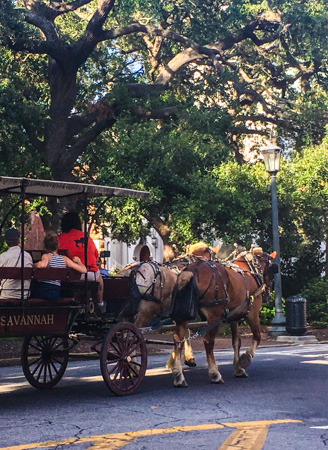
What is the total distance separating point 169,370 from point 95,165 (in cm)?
1429

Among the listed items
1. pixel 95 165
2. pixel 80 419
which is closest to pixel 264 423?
pixel 80 419

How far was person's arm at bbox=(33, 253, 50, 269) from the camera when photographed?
33.2 feet

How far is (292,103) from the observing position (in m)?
28.3

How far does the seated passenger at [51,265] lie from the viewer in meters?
10.0

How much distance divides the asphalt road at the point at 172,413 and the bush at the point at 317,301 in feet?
42.5

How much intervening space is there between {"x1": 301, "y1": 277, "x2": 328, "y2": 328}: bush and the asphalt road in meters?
13.0

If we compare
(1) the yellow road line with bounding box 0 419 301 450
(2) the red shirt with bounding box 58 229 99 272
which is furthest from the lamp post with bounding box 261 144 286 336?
(1) the yellow road line with bounding box 0 419 301 450

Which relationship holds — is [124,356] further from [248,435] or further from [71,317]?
[248,435]

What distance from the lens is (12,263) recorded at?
9.80 m

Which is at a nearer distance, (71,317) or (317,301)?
(71,317)

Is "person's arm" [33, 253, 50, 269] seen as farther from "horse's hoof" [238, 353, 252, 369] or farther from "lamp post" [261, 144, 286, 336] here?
"lamp post" [261, 144, 286, 336]

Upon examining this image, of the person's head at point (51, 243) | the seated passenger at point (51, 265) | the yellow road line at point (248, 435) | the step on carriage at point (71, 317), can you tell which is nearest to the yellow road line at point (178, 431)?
the yellow road line at point (248, 435)

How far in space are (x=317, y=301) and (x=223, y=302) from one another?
53.3ft

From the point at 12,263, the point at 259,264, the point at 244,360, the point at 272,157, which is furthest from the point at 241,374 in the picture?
the point at 272,157
